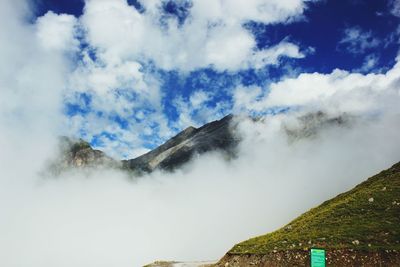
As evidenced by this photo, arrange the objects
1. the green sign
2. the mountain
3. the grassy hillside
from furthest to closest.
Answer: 1. the grassy hillside
2. the mountain
3. the green sign

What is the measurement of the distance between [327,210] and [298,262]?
50.7 feet

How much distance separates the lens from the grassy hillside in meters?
46.3

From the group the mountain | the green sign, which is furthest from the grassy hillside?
the green sign

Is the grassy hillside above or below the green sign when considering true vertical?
above

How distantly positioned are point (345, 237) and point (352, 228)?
2.54 m

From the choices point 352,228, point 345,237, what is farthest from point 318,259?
point 352,228

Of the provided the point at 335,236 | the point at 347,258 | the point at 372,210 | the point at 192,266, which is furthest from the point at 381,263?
the point at 192,266

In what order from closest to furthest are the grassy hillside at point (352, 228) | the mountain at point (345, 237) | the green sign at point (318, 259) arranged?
the green sign at point (318, 259), the mountain at point (345, 237), the grassy hillside at point (352, 228)

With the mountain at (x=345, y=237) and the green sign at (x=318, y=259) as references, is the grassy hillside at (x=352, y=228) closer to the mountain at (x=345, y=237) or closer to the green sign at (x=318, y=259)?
the mountain at (x=345, y=237)

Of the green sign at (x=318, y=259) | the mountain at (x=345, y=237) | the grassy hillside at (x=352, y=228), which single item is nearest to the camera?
the green sign at (x=318, y=259)

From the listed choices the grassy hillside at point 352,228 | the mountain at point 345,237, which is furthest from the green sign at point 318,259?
the grassy hillside at point 352,228

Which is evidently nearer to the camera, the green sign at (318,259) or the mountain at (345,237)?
the green sign at (318,259)

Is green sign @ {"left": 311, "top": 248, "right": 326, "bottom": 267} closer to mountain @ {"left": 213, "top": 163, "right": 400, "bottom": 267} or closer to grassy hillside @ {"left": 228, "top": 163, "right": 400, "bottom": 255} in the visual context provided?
mountain @ {"left": 213, "top": 163, "right": 400, "bottom": 267}

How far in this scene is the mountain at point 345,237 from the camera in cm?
4466
